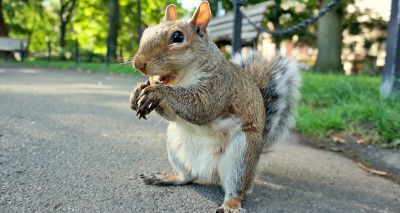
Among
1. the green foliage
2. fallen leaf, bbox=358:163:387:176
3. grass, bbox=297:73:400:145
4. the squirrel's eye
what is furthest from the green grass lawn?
the green foliage

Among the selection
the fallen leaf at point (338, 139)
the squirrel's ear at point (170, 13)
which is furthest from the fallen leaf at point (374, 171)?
the squirrel's ear at point (170, 13)

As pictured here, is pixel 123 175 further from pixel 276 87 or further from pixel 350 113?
pixel 350 113

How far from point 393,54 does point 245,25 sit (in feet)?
9.98

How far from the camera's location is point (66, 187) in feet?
5.51

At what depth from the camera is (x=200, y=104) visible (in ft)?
5.02

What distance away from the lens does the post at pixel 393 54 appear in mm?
3645

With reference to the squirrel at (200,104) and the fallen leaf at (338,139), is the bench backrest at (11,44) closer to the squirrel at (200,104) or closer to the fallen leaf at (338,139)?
the fallen leaf at (338,139)

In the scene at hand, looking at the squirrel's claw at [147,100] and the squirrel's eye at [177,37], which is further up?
the squirrel's eye at [177,37]

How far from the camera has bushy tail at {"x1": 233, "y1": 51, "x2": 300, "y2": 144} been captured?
2020 mm

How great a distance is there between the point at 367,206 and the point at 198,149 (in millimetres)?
847

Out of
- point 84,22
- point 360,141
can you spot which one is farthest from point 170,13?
point 84,22

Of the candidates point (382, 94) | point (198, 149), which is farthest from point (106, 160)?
point (382, 94)

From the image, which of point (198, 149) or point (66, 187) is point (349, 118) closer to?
point (198, 149)

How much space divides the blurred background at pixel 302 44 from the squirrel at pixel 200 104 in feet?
0.66
